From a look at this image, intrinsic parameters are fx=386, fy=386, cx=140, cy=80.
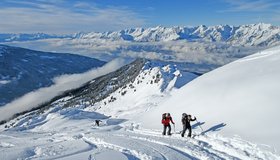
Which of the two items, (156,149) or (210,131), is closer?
(156,149)

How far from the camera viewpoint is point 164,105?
43.3 meters

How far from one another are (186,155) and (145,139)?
22.5ft

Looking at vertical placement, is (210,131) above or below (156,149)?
above

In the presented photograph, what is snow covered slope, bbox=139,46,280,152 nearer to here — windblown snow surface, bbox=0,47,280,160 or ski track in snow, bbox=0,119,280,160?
windblown snow surface, bbox=0,47,280,160

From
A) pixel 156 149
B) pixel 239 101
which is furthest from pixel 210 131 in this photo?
pixel 156 149

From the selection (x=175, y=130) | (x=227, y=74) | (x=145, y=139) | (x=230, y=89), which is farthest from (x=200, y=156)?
(x=227, y=74)

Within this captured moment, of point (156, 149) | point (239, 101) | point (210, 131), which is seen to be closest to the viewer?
point (156, 149)

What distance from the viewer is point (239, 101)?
31594 millimetres

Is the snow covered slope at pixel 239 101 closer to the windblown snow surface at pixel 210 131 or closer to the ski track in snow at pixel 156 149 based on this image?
the windblown snow surface at pixel 210 131

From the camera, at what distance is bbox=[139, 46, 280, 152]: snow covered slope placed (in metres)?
26.4

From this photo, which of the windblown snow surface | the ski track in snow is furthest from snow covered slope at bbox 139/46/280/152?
the ski track in snow

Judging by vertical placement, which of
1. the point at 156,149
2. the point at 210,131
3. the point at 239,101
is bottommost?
the point at 156,149

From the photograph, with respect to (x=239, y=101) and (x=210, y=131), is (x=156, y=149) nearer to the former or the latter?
(x=210, y=131)

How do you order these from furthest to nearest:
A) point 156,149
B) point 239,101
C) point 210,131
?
point 239,101, point 210,131, point 156,149
